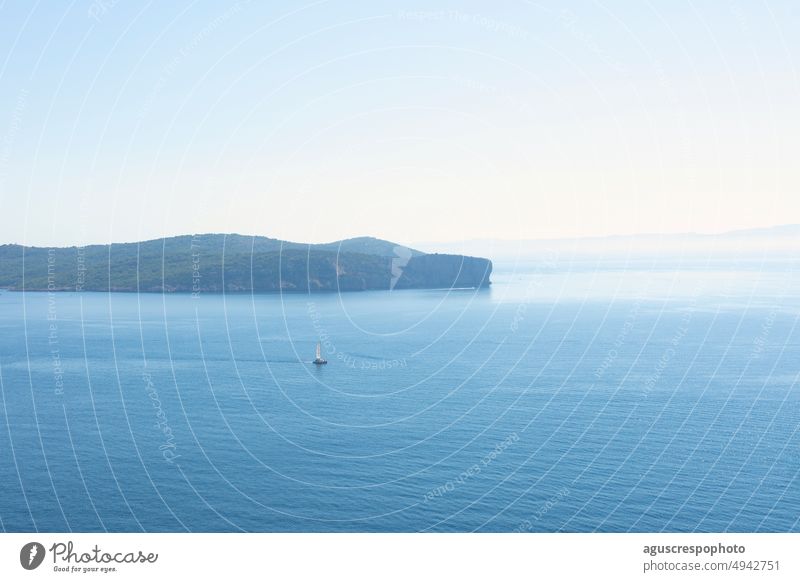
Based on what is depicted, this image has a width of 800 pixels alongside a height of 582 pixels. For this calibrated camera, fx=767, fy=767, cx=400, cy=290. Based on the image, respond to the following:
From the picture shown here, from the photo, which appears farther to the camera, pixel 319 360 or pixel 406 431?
pixel 319 360

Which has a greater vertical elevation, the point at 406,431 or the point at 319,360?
the point at 319,360

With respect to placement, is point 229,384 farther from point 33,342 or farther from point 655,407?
point 33,342

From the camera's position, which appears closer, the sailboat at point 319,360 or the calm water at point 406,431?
the calm water at point 406,431

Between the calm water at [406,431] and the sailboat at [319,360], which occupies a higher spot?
the sailboat at [319,360]

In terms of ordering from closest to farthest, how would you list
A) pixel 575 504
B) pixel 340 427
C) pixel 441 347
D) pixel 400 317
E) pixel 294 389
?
pixel 575 504, pixel 340 427, pixel 294 389, pixel 441 347, pixel 400 317

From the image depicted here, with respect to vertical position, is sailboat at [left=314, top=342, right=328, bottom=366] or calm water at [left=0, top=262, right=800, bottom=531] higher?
sailboat at [left=314, top=342, right=328, bottom=366]

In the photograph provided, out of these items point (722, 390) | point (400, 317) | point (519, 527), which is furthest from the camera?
point (400, 317)

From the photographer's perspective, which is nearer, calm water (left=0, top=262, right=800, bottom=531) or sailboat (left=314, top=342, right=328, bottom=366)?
calm water (left=0, top=262, right=800, bottom=531)

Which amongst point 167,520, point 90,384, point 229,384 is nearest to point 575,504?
point 167,520
